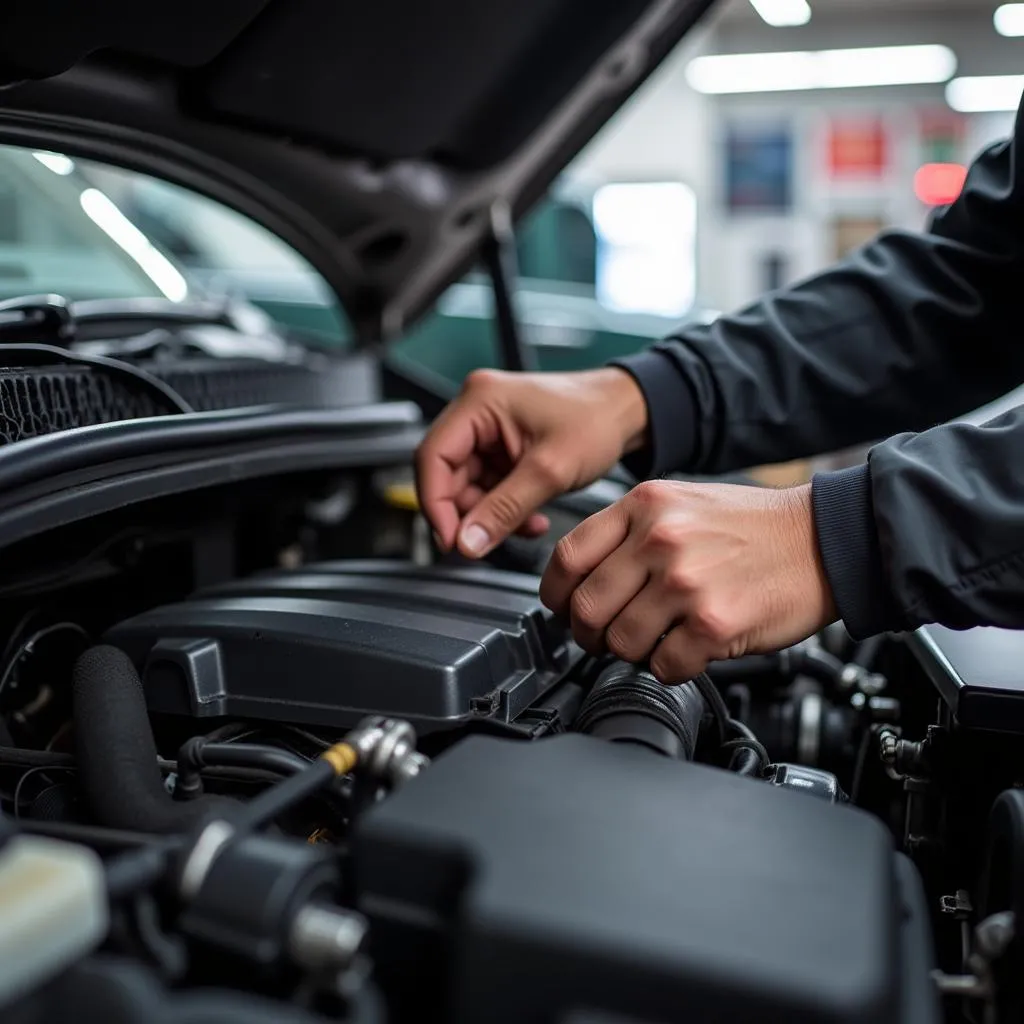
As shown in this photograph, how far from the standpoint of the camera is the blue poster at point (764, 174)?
27.9 ft

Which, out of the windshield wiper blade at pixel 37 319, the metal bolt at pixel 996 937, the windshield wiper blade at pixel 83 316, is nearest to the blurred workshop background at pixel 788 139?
the windshield wiper blade at pixel 83 316

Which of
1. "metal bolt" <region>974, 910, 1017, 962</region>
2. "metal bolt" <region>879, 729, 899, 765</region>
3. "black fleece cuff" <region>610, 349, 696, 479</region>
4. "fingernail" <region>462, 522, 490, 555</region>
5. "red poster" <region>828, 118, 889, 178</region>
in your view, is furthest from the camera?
"red poster" <region>828, 118, 889, 178</region>

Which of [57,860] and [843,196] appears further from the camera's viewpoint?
[843,196]

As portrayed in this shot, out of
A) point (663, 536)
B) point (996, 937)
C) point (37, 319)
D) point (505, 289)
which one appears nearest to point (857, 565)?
point (663, 536)

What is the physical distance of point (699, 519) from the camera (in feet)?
2.41

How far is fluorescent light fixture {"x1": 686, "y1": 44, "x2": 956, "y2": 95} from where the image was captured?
795 centimetres

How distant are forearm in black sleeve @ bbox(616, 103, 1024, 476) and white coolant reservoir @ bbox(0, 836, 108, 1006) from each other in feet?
2.68

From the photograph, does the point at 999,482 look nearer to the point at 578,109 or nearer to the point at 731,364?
the point at 731,364

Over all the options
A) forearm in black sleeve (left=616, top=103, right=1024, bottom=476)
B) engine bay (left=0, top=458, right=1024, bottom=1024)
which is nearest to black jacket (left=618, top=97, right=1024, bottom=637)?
forearm in black sleeve (left=616, top=103, right=1024, bottom=476)

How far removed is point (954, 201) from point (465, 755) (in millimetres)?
942

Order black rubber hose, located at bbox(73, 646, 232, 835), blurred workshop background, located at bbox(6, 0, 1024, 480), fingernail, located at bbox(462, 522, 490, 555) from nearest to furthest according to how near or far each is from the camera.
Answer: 1. black rubber hose, located at bbox(73, 646, 232, 835)
2. fingernail, located at bbox(462, 522, 490, 555)
3. blurred workshop background, located at bbox(6, 0, 1024, 480)

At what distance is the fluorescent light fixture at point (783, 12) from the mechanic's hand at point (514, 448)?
282 inches

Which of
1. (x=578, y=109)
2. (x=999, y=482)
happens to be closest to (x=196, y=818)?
(x=999, y=482)

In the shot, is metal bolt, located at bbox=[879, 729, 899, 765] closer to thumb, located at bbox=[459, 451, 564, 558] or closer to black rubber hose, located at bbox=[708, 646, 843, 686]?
black rubber hose, located at bbox=[708, 646, 843, 686]
